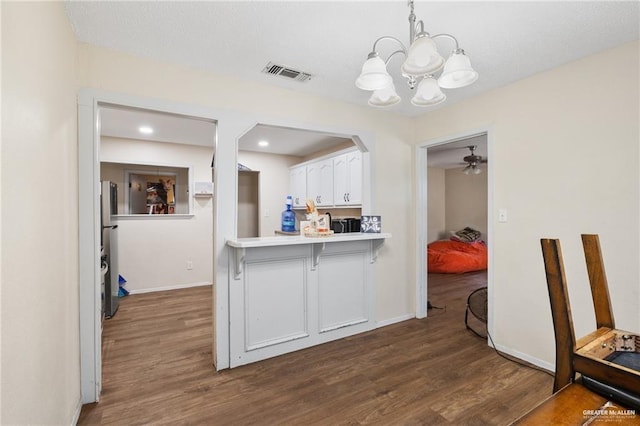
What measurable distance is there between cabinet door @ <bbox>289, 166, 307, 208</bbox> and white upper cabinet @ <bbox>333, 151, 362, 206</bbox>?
958 mm

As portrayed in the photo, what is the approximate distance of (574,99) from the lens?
88.6 inches

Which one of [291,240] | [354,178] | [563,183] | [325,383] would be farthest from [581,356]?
[354,178]

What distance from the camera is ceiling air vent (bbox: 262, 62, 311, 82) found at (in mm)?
2363

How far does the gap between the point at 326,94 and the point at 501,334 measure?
9.15 feet

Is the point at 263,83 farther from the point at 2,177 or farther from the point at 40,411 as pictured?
the point at 40,411

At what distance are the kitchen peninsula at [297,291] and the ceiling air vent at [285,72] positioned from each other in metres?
1.40

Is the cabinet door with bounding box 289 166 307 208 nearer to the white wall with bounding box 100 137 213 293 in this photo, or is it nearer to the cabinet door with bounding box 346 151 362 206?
the cabinet door with bounding box 346 151 362 206

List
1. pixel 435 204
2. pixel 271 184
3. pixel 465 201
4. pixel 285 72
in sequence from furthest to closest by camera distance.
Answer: pixel 435 204 → pixel 465 201 → pixel 271 184 → pixel 285 72

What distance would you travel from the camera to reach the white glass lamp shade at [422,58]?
1370 mm

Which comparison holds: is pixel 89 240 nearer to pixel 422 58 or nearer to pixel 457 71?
pixel 422 58

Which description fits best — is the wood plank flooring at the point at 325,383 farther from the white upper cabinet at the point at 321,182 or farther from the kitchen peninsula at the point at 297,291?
the white upper cabinet at the point at 321,182

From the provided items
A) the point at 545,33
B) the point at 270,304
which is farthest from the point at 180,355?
the point at 545,33

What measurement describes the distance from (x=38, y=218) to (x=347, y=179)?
3342 mm

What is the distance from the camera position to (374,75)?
162 cm
